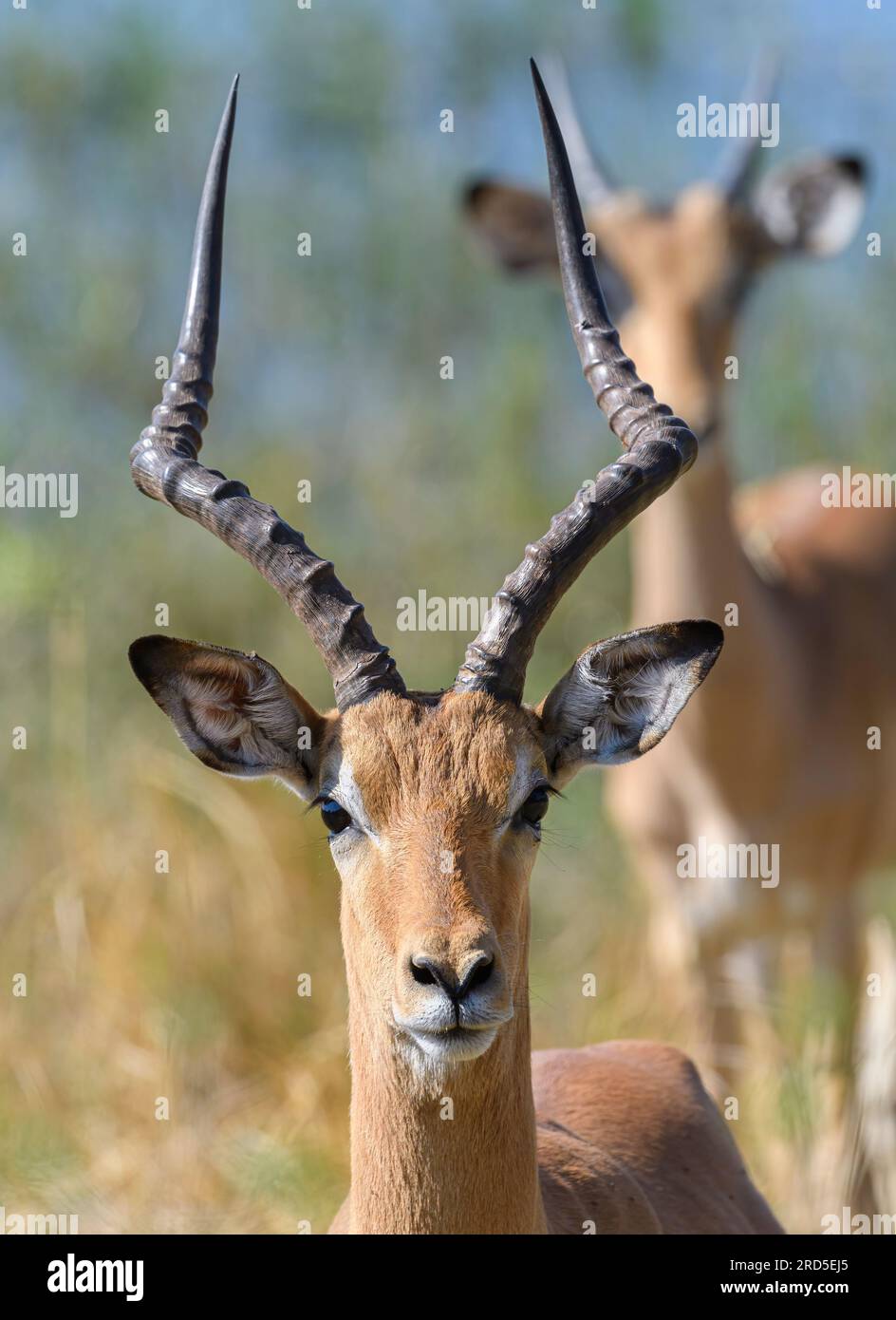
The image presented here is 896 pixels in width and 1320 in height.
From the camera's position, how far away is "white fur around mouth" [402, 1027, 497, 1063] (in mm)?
4094

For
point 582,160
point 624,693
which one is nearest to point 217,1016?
point 582,160

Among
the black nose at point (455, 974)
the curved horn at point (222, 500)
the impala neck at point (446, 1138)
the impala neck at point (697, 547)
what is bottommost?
the impala neck at point (446, 1138)

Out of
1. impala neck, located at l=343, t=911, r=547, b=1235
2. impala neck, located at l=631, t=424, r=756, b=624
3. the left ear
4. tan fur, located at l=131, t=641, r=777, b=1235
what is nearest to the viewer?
tan fur, located at l=131, t=641, r=777, b=1235

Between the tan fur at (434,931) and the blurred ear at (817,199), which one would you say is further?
the blurred ear at (817,199)

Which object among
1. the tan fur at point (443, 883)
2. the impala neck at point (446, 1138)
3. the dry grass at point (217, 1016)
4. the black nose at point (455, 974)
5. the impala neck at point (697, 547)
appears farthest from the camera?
the impala neck at point (697, 547)

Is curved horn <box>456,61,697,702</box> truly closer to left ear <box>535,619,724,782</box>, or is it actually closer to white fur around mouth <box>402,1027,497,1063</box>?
left ear <box>535,619,724,782</box>

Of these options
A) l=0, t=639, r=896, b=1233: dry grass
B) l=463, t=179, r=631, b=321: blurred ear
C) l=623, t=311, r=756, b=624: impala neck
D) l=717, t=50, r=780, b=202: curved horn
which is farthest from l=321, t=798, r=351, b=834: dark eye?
l=463, t=179, r=631, b=321: blurred ear

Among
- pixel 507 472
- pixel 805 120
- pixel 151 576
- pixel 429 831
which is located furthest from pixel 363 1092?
pixel 805 120

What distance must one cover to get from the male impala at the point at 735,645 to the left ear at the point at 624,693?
3.92 metres

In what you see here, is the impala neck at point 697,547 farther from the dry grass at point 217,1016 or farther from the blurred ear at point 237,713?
the blurred ear at point 237,713

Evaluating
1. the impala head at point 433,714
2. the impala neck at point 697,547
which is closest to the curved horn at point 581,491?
the impala head at point 433,714

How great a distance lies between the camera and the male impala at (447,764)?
4.30 meters

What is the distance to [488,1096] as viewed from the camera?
4508mm

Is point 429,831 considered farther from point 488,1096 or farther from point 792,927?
point 792,927
